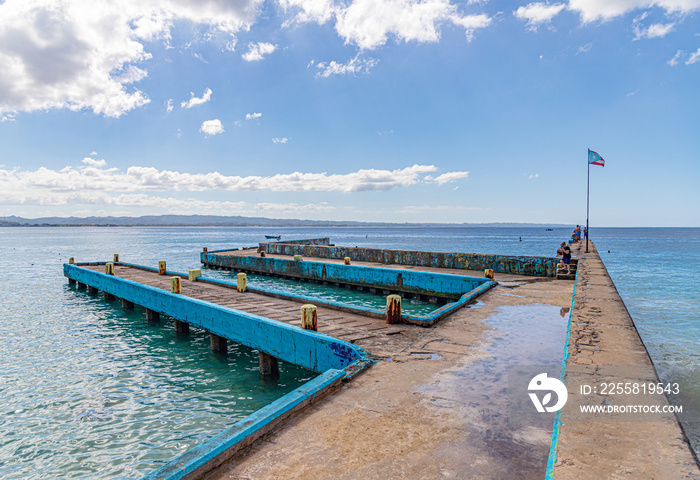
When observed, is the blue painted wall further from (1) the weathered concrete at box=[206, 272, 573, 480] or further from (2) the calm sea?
(1) the weathered concrete at box=[206, 272, 573, 480]

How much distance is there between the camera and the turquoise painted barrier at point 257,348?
4051 millimetres

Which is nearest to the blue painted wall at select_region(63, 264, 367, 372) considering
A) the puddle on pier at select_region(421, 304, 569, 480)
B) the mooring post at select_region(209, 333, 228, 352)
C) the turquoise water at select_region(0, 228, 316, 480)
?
the mooring post at select_region(209, 333, 228, 352)

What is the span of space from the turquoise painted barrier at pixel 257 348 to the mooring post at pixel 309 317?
0.25m

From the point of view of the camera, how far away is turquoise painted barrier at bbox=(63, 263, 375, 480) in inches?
159

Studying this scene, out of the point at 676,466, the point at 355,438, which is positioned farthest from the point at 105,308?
the point at 676,466

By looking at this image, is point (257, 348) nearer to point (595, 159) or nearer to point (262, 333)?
point (262, 333)

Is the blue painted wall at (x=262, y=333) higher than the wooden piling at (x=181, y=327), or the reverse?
the blue painted wall at (x=262, y=333)

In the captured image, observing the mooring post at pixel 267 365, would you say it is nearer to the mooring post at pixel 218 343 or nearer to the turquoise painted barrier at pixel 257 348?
the turquoise painted barrier at pixel 257 348

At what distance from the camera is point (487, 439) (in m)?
4.48

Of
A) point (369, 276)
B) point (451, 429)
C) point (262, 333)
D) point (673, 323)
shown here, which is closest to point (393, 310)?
point (262, 333)

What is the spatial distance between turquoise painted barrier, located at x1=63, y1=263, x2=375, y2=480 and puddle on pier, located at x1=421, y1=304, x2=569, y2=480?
5.56 ft

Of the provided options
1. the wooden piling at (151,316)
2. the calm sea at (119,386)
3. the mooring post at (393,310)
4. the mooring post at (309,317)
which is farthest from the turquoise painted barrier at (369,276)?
the wooden piling at (151,316)

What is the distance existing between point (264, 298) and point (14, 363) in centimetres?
738

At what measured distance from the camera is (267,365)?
393 inches
